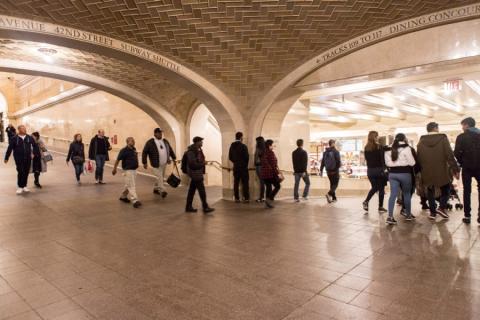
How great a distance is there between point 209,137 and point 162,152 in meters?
5.66

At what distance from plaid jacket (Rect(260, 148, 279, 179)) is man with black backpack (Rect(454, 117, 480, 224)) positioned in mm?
3480

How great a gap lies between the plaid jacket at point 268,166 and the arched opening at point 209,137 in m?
3.81

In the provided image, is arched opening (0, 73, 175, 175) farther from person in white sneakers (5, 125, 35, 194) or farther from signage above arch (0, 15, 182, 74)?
signage above arch (0, 15, 182, 74)

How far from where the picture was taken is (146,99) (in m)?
10.6

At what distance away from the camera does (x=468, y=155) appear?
16.2ft

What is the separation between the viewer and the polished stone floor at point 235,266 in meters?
2.58

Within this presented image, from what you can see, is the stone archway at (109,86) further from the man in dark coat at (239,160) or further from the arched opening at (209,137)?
the man in dark coat at (239,160)

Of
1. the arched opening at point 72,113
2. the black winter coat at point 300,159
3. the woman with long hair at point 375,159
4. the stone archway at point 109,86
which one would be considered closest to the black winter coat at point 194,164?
the black winter coat at point 300,159

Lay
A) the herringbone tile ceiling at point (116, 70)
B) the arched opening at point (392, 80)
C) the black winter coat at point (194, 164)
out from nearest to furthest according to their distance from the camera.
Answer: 1. the arched opening at point (392, 80)
2. the black winter coat at point (194, 164)
3. the herringbone tile ceiling at point (116, 70)

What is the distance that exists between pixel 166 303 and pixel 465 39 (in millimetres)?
6441

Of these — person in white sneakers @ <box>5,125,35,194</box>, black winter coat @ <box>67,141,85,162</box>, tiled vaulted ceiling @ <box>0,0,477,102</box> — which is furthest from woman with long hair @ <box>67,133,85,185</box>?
tiled vaulted ceiling @ <box>0,0,477,102</box>

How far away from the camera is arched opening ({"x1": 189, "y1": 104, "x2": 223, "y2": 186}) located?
11.7 meters

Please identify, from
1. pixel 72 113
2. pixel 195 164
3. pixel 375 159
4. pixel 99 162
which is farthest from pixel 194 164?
pixel 72 113

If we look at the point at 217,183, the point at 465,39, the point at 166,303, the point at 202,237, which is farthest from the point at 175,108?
the point at 166,303
